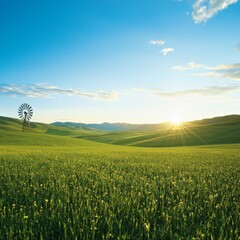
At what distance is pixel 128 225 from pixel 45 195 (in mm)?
2718

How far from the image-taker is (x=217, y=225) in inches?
159

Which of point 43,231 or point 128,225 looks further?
point 128,225

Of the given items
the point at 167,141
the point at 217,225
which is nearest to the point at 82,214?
the point at 217,225

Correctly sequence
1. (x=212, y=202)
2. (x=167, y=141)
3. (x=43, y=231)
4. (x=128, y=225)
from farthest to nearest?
(x=167, y=141), (x=212, y=202), (x=128, y=225), (x=43, y=231)

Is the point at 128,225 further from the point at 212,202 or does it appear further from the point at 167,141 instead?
the point at 167,141

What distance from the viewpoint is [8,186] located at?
6766 millimetres

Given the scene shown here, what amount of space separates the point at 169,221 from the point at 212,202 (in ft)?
6.44

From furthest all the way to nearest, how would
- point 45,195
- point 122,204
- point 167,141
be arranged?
point 167,141, point 45,195, point 122,204

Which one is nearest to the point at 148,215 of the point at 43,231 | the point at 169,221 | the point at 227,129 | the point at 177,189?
the point at 169,221

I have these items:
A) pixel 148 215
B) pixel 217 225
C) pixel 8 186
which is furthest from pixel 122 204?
pixel 8 186

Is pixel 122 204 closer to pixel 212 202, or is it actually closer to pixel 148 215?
pixel 148 215

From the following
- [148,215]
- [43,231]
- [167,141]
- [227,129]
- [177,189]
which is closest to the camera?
[43,231]

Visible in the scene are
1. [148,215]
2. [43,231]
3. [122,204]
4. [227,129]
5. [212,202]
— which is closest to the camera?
[43,231]

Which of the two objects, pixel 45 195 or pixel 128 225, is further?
pixel 45 195
